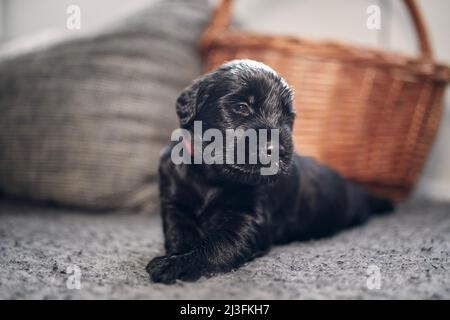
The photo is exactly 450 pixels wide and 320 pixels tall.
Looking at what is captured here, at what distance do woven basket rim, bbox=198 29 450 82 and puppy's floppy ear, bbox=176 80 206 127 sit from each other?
2.32 feet

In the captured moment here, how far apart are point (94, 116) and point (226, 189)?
3.29ft

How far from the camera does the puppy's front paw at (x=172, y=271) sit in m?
1.00

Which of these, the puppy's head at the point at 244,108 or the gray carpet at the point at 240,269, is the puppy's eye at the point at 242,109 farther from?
→ the gray carpet at the point at 240,269

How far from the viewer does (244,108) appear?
1155 mm

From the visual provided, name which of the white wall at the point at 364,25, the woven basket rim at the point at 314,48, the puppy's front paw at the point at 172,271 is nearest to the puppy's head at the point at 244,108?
the puppy's front paw at the point at 172,271

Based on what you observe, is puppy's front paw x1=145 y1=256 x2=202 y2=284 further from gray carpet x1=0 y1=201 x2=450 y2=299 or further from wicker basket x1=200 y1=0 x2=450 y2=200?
wicker basket x1=200 y1=0 x2=450 y2=200

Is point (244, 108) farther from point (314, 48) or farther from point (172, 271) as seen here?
point (314, 48)

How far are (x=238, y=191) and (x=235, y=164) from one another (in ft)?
0.45

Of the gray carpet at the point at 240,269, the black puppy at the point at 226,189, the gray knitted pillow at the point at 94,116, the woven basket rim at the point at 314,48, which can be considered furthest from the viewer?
the gray knitted pillow at the point at 94,116

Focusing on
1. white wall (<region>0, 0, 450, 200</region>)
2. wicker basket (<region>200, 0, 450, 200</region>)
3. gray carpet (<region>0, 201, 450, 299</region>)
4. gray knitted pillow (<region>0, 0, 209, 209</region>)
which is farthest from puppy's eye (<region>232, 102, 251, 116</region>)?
Result: white wall (<region>0, 0, 450, 200</region>)

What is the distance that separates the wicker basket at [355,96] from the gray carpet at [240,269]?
404mm

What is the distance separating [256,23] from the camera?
2.92m

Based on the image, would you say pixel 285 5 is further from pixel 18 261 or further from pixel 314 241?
pixel 18 261

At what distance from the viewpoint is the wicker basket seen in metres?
1.84
